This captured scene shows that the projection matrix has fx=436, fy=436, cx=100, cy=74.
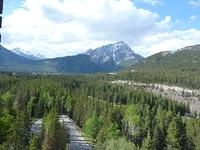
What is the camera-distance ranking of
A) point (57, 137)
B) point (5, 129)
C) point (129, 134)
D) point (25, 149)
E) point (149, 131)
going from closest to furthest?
point (25, 149), point (57, 137), point (5, 129), point (149, 131), point (129, 134)

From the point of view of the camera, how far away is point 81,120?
19038cm

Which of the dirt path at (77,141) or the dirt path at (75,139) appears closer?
the dirt path at (77,141)

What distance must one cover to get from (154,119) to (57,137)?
8179 cm

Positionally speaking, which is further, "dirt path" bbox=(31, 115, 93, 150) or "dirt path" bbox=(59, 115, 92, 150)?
"dirt path" bbox=(31, 115, 93, 150)

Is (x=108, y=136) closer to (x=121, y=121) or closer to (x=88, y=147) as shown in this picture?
(x=88, y=147)

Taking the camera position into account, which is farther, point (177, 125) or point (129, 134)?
point (129, 134)

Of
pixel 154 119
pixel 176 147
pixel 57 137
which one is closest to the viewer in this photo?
pixel 57 137

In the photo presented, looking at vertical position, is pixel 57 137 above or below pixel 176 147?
above

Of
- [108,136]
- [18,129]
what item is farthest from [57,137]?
[108,136]

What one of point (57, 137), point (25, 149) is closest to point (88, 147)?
point (57, 137)

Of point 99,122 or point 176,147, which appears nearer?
point 176,147

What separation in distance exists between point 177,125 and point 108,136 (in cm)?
3082

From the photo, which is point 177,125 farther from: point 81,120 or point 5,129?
point 5,129

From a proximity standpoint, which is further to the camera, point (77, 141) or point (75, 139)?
point (75, 139)
